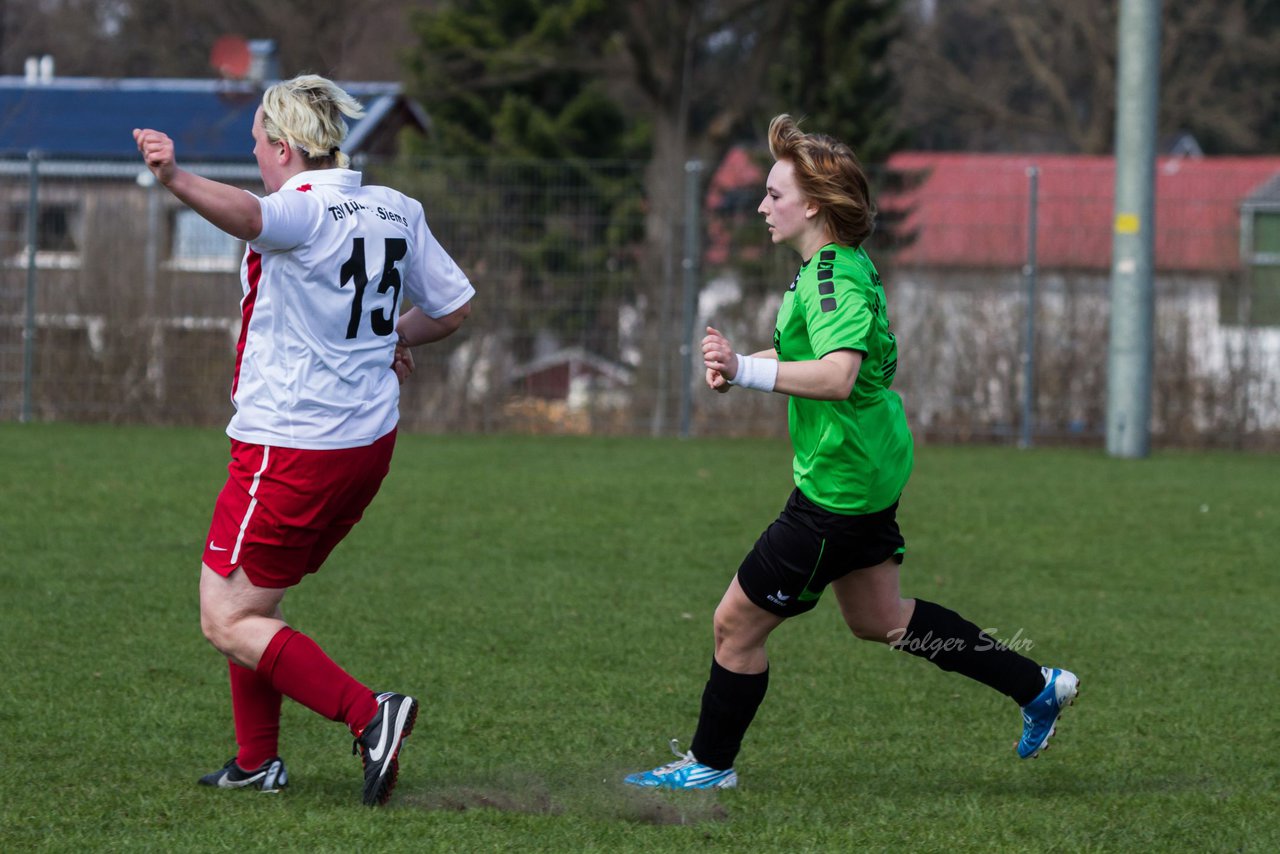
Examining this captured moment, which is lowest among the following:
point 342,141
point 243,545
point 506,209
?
point 243,545

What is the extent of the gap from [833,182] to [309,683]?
1.87m

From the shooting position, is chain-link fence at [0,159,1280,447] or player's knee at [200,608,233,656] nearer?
player's knee at [200,608,233,656]

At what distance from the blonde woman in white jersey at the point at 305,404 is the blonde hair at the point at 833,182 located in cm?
107

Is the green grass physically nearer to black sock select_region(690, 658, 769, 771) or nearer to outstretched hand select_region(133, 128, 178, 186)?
black sock select_region(690, 658, 769, 771)

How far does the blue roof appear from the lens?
23.0m

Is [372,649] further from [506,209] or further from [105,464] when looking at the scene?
[506,209]

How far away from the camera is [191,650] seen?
20.3ft

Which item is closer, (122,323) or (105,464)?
(105,464)

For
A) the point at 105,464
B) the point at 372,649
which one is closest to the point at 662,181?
the point at 105,464

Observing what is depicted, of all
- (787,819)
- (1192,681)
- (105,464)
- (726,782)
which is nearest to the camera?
(787,819)

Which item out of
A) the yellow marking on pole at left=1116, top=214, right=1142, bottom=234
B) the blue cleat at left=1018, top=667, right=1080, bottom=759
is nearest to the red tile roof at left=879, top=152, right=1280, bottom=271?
the yellow marking on pole at left=1116, top=214, right=1142, bottom=234

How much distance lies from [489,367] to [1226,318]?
21.9ft

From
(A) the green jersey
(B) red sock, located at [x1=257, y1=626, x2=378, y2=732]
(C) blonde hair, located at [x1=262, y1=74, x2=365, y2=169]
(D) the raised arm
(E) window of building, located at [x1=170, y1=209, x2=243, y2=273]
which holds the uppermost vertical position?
(E) window of building, located at [x1=170, y1=209, x2=243, y2=273]

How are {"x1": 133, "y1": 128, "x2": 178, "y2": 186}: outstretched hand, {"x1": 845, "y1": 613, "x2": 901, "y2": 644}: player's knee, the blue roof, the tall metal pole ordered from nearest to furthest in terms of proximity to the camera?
{"x1": 133, "y1": 128, "x2": 178, "y2": 186}: outstretched hand
{"x1": 845, "y1": 613, "x2": 901, "y2": 644}: player's knee
the tall metal pole
the blue roof
